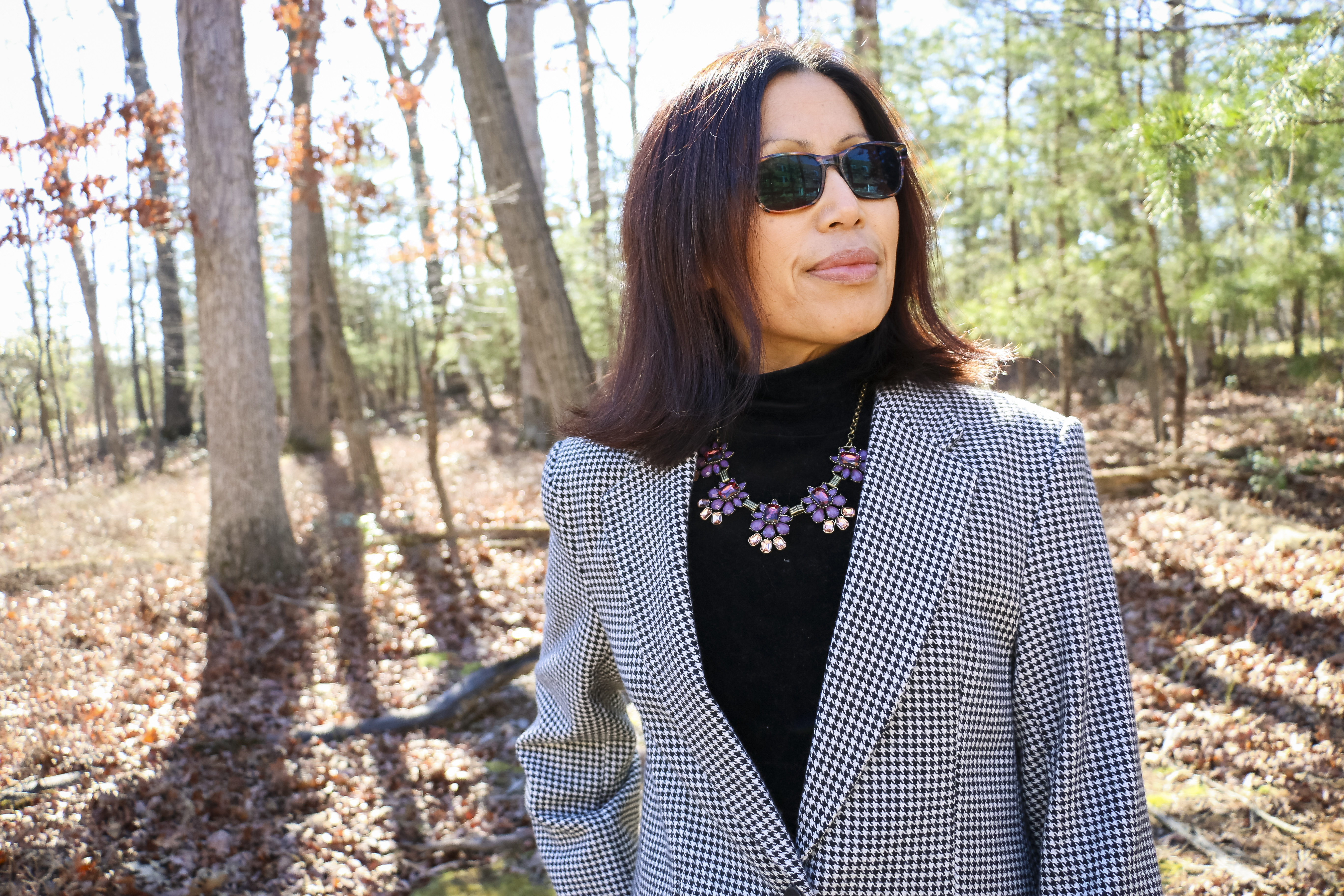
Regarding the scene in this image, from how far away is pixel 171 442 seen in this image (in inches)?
947

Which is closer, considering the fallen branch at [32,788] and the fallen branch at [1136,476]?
the fallen branch at [32,788]

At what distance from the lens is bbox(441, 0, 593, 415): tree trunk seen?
241 inches

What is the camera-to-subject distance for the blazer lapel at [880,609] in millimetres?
1402

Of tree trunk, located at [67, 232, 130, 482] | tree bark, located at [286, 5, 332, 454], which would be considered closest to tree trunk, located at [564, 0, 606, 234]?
tree bark, located at [286, 5, 332, 454]

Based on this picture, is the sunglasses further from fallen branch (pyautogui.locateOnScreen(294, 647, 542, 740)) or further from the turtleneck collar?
fallen branch (pyautogui.locateOnScreen(294, 647, 542, 740))

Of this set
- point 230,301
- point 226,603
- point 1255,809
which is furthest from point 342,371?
point 1255,809

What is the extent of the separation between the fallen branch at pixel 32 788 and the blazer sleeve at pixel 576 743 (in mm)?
3662

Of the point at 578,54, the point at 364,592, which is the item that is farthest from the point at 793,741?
the point at 578,54

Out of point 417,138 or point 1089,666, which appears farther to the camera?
point 417,138

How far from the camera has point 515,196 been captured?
6125 mm

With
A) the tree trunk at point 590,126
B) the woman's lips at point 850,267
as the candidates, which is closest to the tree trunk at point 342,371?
the tree trunk at point 590,126

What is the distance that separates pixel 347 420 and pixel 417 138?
8.37m

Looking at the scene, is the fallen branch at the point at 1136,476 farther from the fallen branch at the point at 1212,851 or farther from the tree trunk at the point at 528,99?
the tree trunk at the point at 528,99

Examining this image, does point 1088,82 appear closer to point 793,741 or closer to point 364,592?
point 364,592
